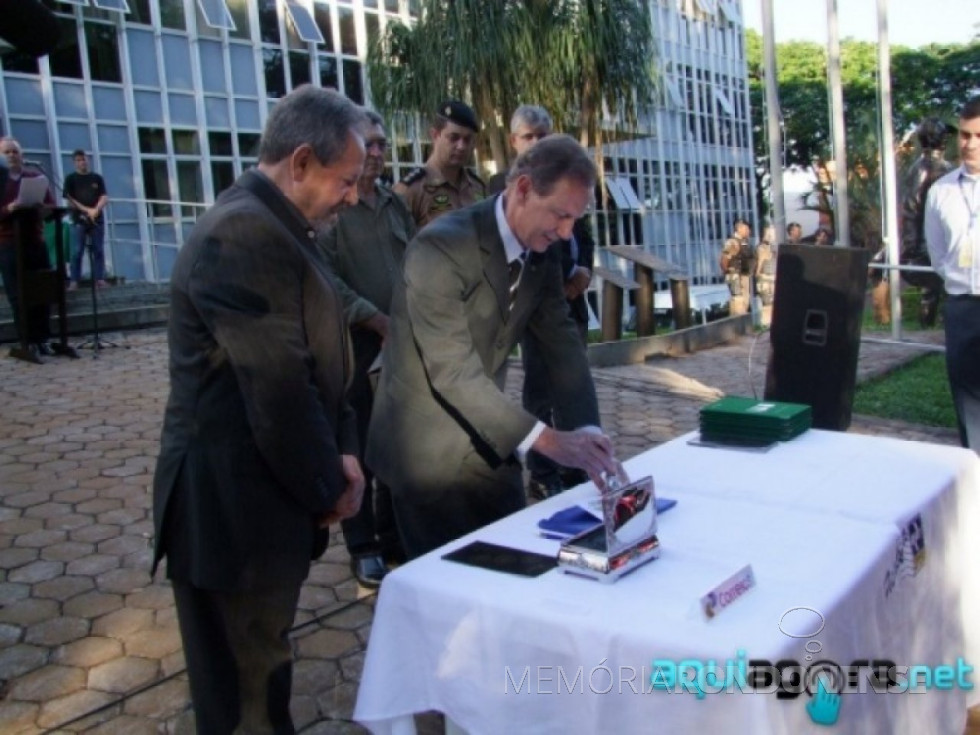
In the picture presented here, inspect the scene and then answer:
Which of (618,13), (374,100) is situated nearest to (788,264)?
(618,13)

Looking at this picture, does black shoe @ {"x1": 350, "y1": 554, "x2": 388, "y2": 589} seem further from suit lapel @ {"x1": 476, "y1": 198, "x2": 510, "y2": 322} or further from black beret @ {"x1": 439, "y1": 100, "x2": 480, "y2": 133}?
black beret @ {"x1": 439, "y1": 100, "x2": 480, "y2": 133}

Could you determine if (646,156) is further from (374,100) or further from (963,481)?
(963,481)

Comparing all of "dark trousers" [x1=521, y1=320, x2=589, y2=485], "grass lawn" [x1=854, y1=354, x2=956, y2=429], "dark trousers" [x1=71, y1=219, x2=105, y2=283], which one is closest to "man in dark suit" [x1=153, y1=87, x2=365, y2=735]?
"dark trousers" [x1=521, y1=320, x2=589, y2=485]

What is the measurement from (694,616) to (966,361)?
3.02 metres

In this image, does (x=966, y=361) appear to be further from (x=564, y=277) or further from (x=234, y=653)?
(x=234, y=653)

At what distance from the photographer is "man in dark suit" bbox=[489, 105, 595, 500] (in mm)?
4242

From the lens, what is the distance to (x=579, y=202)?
2301 millimetres

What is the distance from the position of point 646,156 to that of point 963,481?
28.6m

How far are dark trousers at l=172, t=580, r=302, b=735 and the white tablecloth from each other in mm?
233

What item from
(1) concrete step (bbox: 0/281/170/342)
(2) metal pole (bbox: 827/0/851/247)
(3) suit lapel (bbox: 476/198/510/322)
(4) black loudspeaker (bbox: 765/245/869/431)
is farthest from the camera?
(1) concrete step (bbox: 0/281/170/342)

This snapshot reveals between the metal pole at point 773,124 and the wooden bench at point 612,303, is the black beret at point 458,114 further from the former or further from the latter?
the wooden bench at point 612,303

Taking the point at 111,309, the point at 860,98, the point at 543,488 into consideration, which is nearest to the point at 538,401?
the point at 543,488

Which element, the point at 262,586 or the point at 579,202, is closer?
the point at 262,586

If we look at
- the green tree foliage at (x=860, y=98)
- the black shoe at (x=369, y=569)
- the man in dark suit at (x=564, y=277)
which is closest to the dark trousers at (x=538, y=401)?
the man in dark suit at (x=564, y=277)
